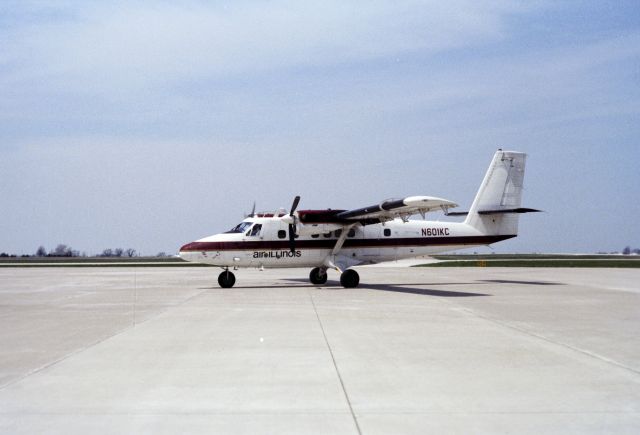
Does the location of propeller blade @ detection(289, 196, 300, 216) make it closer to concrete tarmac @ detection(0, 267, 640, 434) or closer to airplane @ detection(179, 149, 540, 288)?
airplane @ detection(179, 149, 540, 288)

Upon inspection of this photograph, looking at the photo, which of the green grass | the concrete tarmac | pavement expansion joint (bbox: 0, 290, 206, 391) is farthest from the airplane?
the green grass

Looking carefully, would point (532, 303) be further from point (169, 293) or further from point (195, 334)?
point (169, 293)

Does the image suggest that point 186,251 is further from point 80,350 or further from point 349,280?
point 80,350

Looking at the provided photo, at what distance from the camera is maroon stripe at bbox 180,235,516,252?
24.3 meters

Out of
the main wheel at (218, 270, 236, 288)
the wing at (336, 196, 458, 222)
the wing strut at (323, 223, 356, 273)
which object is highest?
the wing at (336, 196, 458, 222)

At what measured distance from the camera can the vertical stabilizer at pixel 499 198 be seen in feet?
87.9

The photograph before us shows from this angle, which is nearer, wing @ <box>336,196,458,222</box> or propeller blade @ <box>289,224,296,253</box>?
wing @ <box>336,196,458,222</box>

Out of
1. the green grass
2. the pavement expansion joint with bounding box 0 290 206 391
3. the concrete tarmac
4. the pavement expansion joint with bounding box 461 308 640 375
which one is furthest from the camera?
the green grass

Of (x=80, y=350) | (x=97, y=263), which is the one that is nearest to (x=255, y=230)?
(x=80, y=350)

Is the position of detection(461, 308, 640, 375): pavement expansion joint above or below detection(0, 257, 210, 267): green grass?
above

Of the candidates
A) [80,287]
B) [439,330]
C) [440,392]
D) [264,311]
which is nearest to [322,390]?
[440,392]

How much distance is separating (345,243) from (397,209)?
412 cm

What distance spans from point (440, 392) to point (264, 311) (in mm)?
9044

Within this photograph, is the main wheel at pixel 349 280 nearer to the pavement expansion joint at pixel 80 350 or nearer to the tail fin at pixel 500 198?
the tail fin at pixel 500 198
